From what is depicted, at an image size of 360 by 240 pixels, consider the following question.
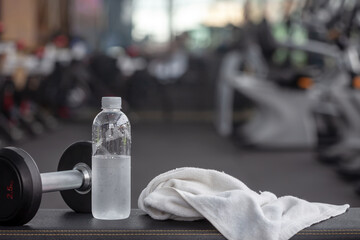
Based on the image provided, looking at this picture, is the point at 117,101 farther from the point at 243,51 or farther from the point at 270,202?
the point at 243,51

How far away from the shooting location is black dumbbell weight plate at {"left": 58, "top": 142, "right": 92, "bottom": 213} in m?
1.66

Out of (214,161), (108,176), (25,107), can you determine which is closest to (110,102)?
(108,176)

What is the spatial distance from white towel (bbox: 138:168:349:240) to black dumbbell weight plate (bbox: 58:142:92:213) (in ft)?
0.51

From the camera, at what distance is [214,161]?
541 centimetres

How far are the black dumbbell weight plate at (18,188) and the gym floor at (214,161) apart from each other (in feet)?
5.72

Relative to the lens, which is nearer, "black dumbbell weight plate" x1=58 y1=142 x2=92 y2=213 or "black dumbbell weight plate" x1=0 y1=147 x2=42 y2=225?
"black dumbbell weight plate" x1=0 y1=147 x2=42 y2=225

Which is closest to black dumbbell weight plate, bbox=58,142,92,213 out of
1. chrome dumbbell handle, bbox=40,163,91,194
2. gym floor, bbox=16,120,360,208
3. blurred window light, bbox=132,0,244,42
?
chrome dumbbell handle, bbox=40,163,91,194

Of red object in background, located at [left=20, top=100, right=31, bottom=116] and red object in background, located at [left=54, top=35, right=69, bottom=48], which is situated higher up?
red object in background, located at [left=54, top=35, right=69, bottom=48]

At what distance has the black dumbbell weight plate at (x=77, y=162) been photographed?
5.44ft

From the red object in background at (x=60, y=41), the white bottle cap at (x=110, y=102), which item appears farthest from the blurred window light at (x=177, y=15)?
the white bottle cap at (x=110, y=102)

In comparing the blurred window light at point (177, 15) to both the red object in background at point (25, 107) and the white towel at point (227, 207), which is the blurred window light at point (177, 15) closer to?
the red object in background at point (25, 107)

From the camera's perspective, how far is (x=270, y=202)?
5.28ft

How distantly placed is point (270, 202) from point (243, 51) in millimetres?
6357

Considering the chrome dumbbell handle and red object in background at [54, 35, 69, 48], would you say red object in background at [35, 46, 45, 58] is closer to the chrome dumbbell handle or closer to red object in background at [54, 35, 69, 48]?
red object in background at [54, 35, 69, 48]
